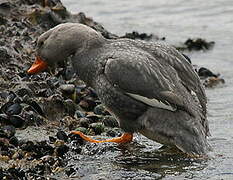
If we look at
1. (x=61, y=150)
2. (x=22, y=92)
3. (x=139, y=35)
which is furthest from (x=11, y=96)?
(x=139, y=35)

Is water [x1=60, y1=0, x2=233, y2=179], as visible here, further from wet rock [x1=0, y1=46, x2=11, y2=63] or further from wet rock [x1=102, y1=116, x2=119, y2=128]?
wet rock [x1=0, y1=46, x2=11, y2=63]

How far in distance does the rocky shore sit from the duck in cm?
54

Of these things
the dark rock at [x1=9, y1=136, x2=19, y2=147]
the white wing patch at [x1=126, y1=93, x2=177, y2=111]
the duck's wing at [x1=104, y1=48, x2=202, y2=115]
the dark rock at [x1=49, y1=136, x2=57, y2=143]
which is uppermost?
the duck's wing at [x1=104, y1=48, x2=202, y2=115]

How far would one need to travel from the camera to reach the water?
7.27 m

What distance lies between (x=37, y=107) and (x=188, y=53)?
20.2ft

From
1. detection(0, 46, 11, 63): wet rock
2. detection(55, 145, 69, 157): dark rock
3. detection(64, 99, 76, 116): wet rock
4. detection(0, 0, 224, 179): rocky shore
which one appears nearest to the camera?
→ detection(0, 0, 224, 179): rocky shore

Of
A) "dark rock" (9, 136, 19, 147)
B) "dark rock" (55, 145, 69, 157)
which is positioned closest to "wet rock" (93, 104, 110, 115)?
"dark rock" (55, 145, 69, 157)

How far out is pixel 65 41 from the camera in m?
8.17

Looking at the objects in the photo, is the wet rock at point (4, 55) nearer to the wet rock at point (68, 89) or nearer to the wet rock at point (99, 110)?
the wet rock at point (68, 89)

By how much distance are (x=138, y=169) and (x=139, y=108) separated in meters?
0.75

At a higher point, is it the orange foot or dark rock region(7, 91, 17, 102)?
dark rock region(7, 91, 17, 102)

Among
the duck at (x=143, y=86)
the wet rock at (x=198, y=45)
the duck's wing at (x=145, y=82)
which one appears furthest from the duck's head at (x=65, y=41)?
the wet rock at (x=198, y=45)

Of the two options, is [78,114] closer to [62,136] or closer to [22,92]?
[22,92]

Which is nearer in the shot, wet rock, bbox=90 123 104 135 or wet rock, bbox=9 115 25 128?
wet rock, bbox=9 115 25 128
